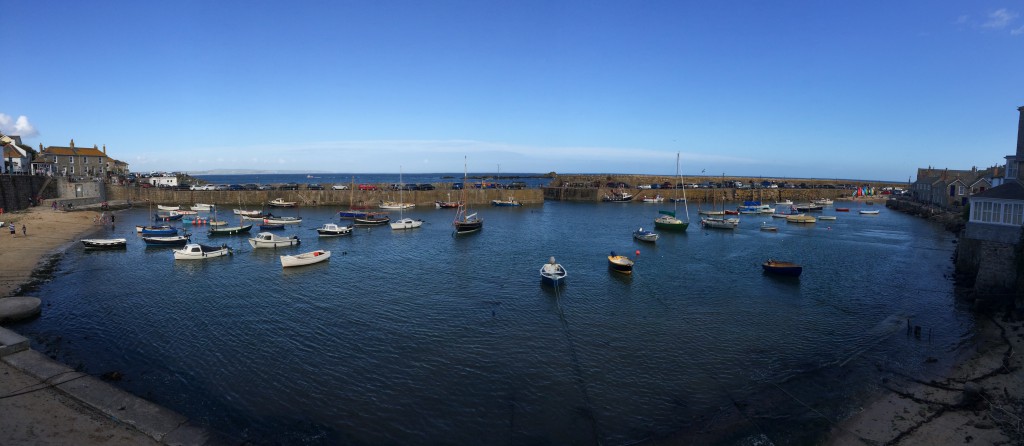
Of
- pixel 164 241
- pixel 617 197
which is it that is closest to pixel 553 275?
pixel 164 241

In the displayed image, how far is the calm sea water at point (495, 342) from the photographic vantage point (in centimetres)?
1520

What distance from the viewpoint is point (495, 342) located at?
2127 centimetres

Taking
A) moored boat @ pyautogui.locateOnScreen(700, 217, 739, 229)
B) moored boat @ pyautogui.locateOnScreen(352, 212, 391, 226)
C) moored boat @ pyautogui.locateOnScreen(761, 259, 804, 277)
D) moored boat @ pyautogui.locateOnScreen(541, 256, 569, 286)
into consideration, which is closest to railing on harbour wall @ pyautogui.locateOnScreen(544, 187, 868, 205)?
moored boat @ pyautogui.locateOnScreen(700, 217, 739, 229)

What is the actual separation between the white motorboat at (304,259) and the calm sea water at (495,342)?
731 mm

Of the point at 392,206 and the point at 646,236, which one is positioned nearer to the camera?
the point at 646,236

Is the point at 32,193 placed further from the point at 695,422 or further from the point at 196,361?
the point at 695,422

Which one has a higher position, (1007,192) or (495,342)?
(1007,192)

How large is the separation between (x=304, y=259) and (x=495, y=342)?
775 inches

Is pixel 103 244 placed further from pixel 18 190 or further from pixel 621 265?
pixel 621 265

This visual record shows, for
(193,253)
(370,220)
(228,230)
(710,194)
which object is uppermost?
(710,194)

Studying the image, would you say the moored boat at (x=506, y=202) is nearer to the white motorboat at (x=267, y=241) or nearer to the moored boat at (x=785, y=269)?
the white motorboat at (x=267, y=241)

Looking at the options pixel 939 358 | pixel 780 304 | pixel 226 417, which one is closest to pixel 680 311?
pixel 780 304

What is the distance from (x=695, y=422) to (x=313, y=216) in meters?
63.5

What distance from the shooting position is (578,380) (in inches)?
700
